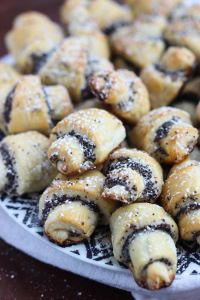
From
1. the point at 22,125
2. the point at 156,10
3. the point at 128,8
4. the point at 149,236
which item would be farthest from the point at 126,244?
the point at 128,8

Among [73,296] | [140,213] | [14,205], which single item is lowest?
[73,296]

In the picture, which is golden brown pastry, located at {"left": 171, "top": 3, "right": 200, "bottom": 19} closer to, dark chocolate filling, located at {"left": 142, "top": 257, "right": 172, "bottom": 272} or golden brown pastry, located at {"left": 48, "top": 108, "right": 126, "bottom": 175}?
golden brown pastry, located at {"left": 48, "top": 108, "right": 126, "bottom": 175}

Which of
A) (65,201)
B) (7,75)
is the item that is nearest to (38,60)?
(7,75)

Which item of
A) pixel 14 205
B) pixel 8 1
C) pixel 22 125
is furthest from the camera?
pixel 8 1

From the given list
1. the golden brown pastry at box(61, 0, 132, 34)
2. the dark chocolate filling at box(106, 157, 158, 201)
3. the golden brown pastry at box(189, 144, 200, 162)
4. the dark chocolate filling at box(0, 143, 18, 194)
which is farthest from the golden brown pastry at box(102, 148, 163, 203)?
the golden brown pastry at box(61, 0, 132, 34)

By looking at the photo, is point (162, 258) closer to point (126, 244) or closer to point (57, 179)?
point (126, 244)

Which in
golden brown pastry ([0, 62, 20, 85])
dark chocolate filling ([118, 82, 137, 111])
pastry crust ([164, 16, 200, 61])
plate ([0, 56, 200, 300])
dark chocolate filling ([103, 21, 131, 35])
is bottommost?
plate ([0, 56, 200, 300])
